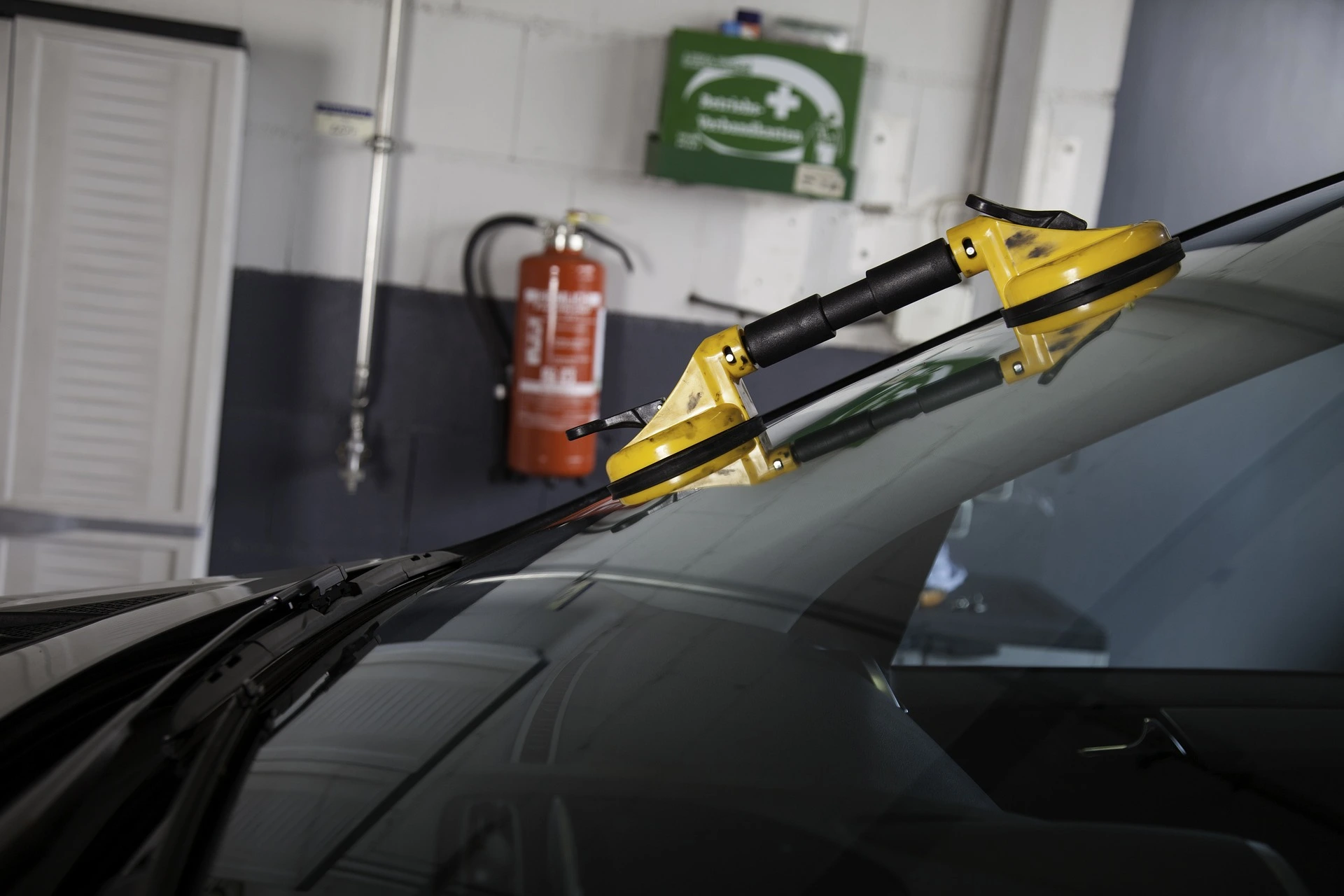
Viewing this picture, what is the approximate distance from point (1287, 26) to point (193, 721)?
3.48 metres

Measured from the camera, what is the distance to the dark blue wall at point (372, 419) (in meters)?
2.67

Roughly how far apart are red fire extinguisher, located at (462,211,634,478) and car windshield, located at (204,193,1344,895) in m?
1.63

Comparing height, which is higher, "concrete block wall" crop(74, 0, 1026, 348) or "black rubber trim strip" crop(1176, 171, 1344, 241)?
"concrete block wall" crop(74, 0, 1026, 348)

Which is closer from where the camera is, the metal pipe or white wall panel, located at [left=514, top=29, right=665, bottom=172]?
the metal pipe

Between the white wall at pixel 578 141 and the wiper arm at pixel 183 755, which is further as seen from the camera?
the white wall at pixel 578 141

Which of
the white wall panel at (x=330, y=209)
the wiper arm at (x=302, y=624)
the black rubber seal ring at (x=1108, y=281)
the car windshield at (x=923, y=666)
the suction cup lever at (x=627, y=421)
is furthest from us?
the white wall panel at (x=330, y=209)

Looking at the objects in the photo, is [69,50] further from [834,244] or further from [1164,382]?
[1164,382]

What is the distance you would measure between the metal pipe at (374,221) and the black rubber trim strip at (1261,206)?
212cm

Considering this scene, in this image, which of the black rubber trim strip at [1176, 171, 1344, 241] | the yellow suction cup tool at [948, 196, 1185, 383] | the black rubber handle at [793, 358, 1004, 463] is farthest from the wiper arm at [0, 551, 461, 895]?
the black rubber trim strip at [1176, 171, 1344, 241]

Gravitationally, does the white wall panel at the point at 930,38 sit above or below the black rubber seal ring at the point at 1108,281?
above

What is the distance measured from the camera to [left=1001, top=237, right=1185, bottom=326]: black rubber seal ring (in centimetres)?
76

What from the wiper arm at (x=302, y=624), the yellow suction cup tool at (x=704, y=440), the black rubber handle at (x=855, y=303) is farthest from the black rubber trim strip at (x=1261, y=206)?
the wiper arm at (x=302, y=624)

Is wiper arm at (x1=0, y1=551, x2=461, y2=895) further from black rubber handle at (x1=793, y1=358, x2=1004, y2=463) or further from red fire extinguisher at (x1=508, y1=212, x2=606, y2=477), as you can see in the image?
red fire extinguisher at (x1=508, y1=212, x2=606, y2=477)

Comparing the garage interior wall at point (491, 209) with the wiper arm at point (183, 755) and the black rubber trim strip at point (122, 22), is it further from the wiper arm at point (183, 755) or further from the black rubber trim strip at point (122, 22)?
the wiper arm at point (183, 755)
